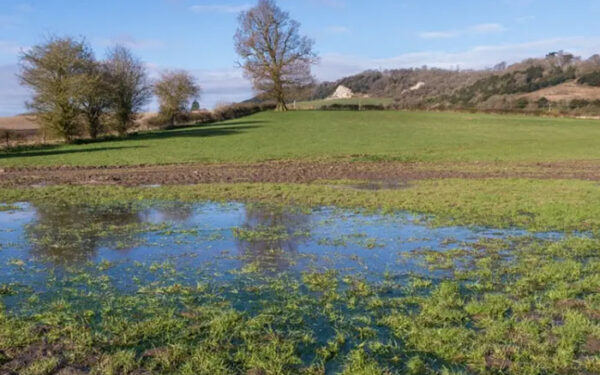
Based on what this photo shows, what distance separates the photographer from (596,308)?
620 centimetres

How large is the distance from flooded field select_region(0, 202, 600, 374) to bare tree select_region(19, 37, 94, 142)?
33284 millimetres

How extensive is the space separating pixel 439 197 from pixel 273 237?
6.63 meters

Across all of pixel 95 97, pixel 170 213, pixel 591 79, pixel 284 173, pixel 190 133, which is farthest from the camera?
pixel 591 79

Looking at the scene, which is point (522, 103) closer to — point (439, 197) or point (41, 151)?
point (41, 151)

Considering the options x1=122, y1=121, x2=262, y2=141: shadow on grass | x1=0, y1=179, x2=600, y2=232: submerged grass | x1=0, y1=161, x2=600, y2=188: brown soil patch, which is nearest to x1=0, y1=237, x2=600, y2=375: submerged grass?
x1=0, y1=179, x2=600, y2=232: submerged grass

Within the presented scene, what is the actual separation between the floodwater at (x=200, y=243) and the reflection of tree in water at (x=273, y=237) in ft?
0.06

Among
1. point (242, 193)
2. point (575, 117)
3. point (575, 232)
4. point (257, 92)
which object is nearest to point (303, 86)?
point (257, 92)

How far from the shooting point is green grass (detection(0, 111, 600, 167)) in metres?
27.8

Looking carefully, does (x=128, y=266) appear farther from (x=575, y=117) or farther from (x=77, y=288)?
(x=575, y=117)

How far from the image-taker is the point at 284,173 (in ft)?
70.1

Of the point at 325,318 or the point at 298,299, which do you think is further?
the point at 298,299

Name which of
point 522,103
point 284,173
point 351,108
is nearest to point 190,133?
point 284,173

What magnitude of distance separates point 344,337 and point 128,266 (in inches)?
Result: 171

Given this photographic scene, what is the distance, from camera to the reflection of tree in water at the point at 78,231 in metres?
9.15
